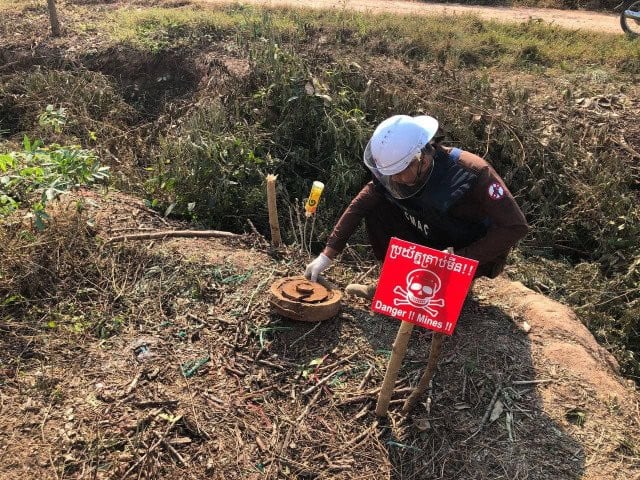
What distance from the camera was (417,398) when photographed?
2443 mm

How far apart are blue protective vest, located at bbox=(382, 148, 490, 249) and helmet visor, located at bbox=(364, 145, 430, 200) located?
0.09 ft

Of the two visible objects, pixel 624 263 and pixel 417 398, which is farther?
pixel 624 263

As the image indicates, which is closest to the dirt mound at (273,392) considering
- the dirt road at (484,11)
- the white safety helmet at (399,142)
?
the white safety helmet at (399,142)

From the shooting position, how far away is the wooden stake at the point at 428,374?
2.25 m

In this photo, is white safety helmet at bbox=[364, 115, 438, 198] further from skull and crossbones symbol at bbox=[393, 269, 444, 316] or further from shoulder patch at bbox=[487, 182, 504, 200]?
skull and crossbones symbol at bbox=[393, 269, 444, 316]

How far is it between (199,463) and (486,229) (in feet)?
5.88

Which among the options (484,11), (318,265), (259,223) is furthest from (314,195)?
(484,11)

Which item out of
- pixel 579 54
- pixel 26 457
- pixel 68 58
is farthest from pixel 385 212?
pixel 68 58

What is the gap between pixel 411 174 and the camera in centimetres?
251

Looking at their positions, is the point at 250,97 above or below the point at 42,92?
above

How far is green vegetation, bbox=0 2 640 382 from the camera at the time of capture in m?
4.21

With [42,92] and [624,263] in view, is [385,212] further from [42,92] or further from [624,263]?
[42,92]

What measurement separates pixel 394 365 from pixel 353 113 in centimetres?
303

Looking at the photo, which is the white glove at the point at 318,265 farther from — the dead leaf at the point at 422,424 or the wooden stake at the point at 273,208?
the dead leaf at the point at 422,424
